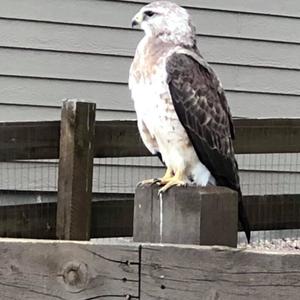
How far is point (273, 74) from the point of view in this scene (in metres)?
6.70

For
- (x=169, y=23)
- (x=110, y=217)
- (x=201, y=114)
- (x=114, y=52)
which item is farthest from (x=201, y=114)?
(x=114, y=52)

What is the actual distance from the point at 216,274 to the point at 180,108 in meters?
1.81

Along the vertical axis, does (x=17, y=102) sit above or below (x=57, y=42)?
below

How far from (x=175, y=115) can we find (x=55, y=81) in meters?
3.15

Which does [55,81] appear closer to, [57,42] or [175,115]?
[57,42]

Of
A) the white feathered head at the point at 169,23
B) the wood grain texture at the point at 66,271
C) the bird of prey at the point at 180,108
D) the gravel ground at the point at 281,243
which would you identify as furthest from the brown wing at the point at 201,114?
the gravel ground at the point at 281,243

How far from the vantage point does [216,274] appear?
1466 mm

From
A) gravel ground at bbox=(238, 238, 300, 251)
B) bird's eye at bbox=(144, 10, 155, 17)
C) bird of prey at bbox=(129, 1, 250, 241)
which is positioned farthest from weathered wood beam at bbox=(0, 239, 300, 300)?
gravel ground at bbox=(238, 238, 300, 251)

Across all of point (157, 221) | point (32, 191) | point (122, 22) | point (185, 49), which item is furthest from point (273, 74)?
point (157, 221)

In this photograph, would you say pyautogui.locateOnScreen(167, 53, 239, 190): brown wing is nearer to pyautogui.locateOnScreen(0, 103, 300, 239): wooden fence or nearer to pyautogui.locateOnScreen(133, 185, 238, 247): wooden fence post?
pyautogui.locateOnScreen(0, 103, 300, 239): wooden fence

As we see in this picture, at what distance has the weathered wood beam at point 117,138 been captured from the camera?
3619mm

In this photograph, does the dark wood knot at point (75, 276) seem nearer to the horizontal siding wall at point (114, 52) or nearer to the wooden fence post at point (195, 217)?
the wooden fence post at point (195, 217)

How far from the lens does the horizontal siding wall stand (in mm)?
6152

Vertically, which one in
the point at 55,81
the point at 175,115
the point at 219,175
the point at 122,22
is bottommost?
the point at 219,175
